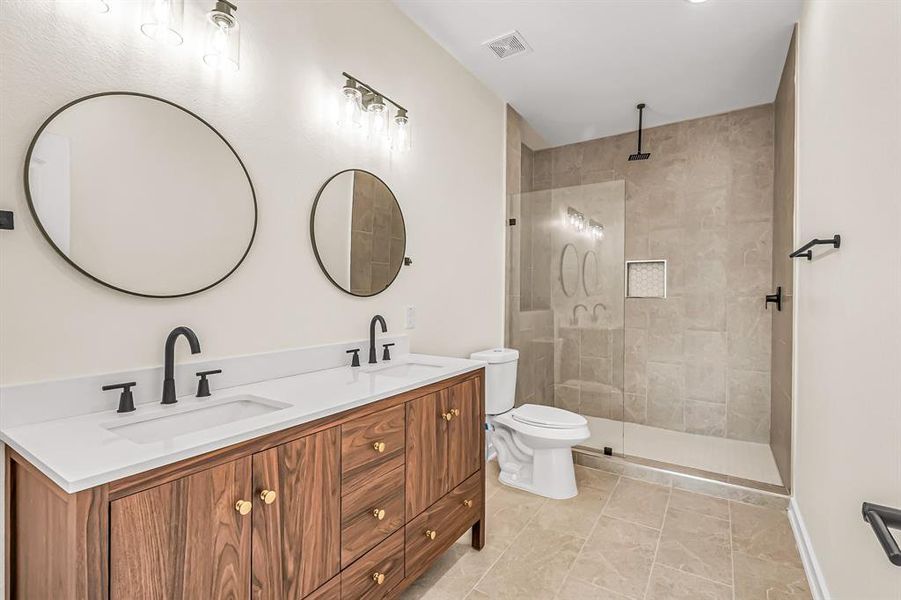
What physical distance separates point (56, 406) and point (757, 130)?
13.8ft

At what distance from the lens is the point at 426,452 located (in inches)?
62.6

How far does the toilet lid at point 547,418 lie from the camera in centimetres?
249

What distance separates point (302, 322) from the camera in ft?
5.60

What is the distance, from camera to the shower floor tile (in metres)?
2.73

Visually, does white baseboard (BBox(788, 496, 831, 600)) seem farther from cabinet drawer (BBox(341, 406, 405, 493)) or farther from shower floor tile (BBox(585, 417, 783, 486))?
cabinet drawer (BBox(341, 406, 405, 493))

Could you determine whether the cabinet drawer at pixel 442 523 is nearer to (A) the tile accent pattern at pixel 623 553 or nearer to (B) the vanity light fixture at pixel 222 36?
(A) the tile accent pattern at pixel 623 553

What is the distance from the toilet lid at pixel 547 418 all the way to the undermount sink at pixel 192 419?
168cm

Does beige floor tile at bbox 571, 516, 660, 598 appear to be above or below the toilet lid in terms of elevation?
below

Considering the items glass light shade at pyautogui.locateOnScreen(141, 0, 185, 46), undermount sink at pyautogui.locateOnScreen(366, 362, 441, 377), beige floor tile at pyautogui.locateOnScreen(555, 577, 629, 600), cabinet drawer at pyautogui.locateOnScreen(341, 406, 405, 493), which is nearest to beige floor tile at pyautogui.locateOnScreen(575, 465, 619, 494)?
beige floor tile at pyautogui.locateOnScreen(555, 577, 629, 600)

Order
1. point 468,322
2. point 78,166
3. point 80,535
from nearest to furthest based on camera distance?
point 80,535 < point 78,166 < point 468,322

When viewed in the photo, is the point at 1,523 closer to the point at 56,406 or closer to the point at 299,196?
the point at 56,406

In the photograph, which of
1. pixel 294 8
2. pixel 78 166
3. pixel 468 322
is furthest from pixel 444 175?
pixel 78 166

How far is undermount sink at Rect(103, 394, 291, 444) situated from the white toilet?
1561mm

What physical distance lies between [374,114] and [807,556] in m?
2.69
